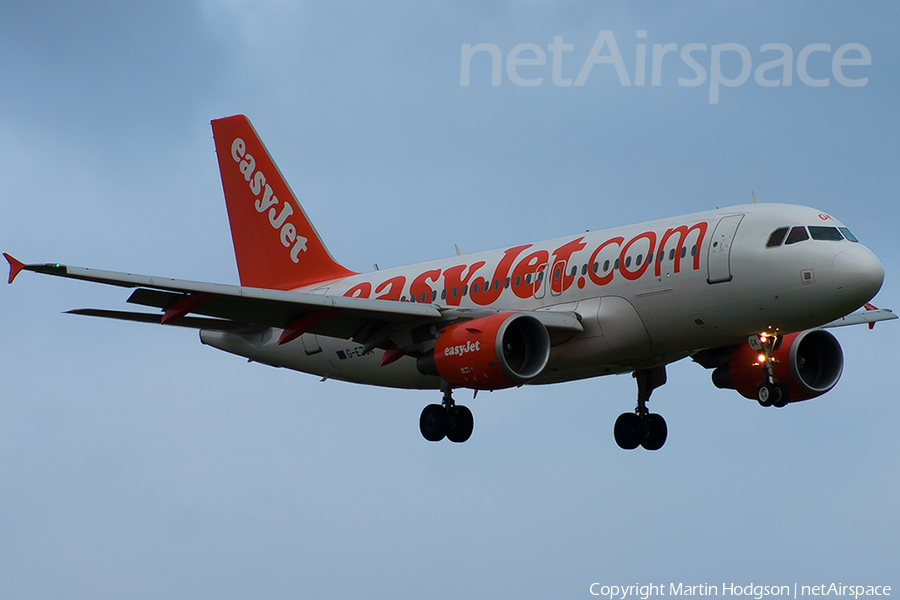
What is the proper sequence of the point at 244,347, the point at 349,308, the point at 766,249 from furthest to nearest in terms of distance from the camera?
the point at 244,347
the point at 349,308
the point at 766,249

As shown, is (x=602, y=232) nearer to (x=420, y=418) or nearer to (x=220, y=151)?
(x=420, y=418)

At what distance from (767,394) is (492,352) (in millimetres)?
6180

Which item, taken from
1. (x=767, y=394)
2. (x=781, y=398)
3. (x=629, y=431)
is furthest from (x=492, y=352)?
(x=629, y=431)

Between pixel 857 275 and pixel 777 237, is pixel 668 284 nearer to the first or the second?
pixel 777 237

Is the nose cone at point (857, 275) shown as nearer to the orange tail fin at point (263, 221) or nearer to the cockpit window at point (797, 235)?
the cockpit window at point (797, 235)

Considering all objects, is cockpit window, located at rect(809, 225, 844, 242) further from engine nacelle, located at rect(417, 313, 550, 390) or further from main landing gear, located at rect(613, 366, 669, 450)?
main landing gear, located at rect(613, 366, 669, 450)

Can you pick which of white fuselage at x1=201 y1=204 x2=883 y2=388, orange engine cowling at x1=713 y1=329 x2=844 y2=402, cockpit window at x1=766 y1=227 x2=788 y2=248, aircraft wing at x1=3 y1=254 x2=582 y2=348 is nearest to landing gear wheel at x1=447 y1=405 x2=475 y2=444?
white fuselage at x1=201 y1=204 x2=883 y2=388

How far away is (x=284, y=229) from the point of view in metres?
38.9

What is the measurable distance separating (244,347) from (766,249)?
15.9m

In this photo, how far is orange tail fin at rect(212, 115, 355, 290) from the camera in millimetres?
38438

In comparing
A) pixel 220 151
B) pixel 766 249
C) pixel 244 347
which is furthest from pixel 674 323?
pixel 220 151

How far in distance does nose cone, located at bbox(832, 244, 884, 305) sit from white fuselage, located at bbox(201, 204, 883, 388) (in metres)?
0.02

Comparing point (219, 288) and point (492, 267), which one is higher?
point (492, 267)

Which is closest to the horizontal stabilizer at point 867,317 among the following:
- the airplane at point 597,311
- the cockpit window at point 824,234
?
the airplane at point 597,311
